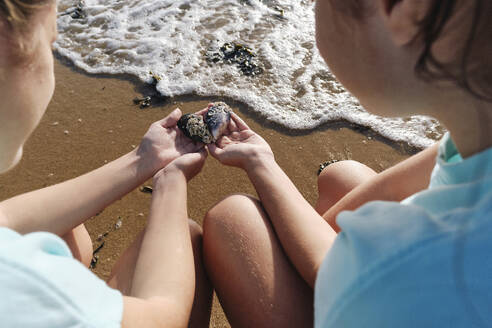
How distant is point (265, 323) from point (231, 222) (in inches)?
17.8

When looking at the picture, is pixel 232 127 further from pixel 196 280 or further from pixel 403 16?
pixel 403 16

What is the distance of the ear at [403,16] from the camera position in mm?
795

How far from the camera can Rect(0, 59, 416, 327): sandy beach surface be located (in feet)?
8.40

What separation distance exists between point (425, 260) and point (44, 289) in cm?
87

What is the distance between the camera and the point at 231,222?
1704mm

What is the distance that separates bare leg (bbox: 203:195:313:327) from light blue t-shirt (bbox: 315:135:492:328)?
0.54 meters

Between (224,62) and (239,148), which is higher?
(239,148)

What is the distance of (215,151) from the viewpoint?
2.38m

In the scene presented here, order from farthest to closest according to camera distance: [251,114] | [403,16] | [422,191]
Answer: [251,114] → [422,191] → [403,16]

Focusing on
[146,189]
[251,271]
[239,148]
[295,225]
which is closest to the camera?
[251,271]

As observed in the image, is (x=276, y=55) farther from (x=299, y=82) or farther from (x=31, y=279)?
(x=31, y=279)

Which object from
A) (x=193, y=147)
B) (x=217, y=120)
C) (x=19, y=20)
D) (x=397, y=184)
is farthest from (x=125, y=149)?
(x=397, y=184)

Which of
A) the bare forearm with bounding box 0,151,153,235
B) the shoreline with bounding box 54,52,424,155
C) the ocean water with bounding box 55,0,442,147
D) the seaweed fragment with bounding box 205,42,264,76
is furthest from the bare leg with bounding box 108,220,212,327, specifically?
the seaweed fragment with bounding box 205,42,264,76

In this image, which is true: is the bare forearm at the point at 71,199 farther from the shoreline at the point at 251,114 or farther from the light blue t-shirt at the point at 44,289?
the shoreline at the point at 251,114
